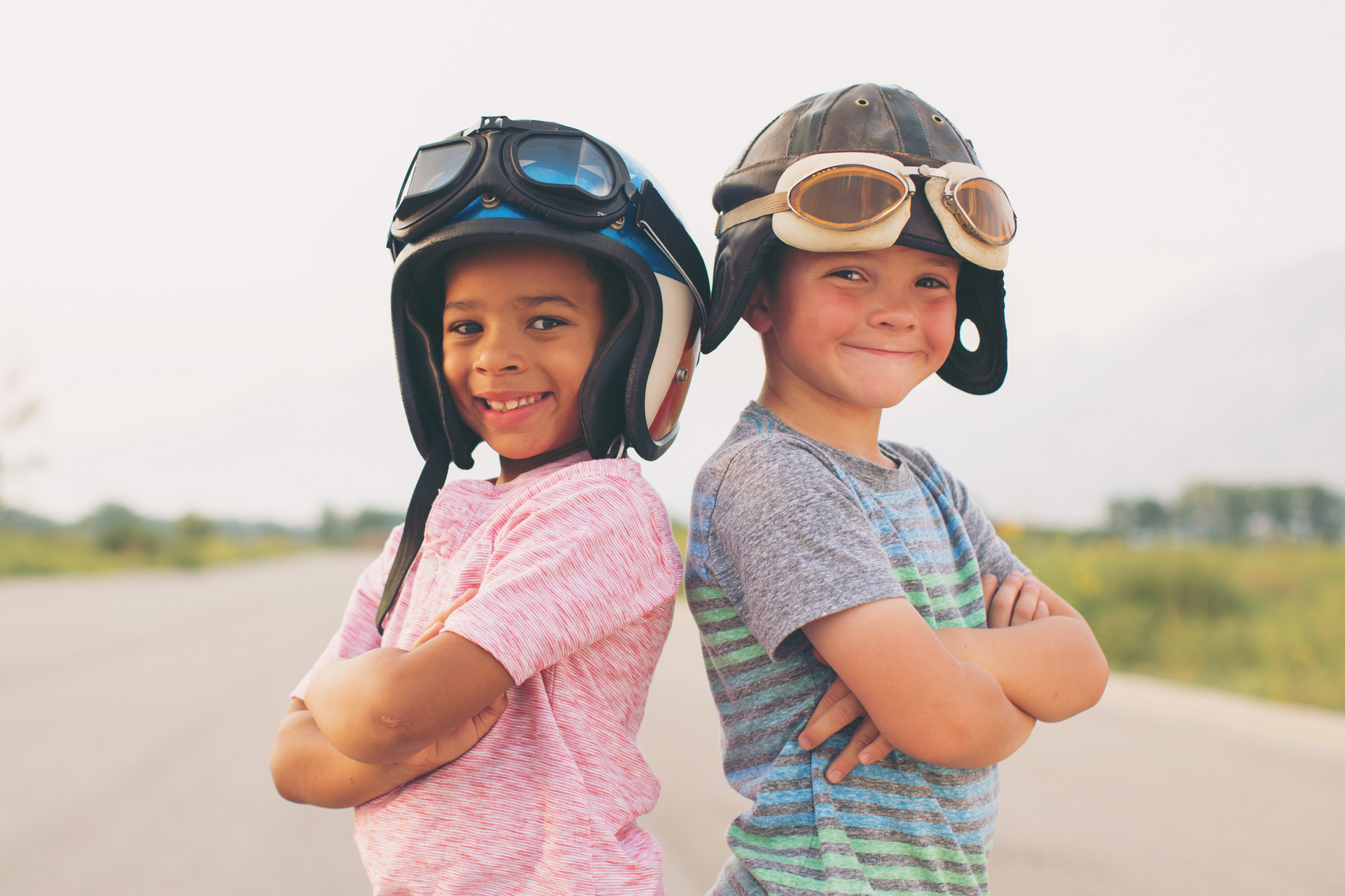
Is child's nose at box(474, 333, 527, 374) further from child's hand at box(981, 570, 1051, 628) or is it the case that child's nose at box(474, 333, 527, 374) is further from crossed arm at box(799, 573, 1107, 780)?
child's hand at box(981, 570, 1051, 628)

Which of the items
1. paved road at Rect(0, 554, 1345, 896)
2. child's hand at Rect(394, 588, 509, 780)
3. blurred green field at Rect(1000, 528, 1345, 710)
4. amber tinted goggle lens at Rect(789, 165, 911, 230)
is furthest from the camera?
blurred green field at Rect(1000, 528, 1345, 710)

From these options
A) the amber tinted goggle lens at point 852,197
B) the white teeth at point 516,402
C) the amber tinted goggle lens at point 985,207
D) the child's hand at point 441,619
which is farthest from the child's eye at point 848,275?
the child's hand at point 441,619

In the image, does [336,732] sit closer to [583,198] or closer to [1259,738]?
[583,198]

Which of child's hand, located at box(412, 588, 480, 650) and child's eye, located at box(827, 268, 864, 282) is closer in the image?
child's hand, located at box(412, 588, 480, 650)

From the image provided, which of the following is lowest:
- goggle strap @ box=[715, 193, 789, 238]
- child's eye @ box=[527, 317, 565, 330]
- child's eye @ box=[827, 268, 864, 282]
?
child's eye @ box=[527, 317, 565, 330]

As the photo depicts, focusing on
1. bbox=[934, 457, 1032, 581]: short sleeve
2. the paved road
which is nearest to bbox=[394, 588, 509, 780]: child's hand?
bbox=[934, 457, 1032, 581]: short sleeve

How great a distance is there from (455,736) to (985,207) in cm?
132

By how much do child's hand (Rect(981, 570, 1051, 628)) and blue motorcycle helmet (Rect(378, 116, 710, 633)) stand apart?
2.40 ft

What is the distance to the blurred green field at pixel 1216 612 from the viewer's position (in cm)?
924

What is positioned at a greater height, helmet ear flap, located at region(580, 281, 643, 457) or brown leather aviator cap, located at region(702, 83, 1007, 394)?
A: brown leather aviator cap, located at region(702, 83, 1007, 394)

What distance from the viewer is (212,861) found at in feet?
14.2

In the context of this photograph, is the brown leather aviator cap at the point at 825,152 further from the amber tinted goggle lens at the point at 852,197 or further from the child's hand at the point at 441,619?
the child's hand at the point at 441,619

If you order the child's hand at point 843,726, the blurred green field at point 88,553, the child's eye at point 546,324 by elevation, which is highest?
the child's eye at point 546,324

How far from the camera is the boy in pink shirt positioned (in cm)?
155
